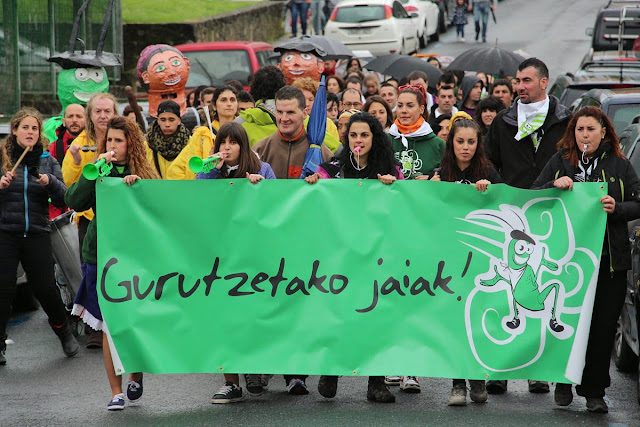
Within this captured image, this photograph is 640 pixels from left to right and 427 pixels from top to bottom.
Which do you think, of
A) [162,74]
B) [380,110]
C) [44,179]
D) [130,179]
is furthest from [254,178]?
[162,74]

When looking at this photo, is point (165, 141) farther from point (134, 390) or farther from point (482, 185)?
point (482, 185)

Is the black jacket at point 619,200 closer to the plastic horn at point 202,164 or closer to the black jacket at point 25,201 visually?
the plastic horn at point 202,164

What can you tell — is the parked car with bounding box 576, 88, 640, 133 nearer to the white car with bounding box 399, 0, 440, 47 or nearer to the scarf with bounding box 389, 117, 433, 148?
the scarf with bounding box 389, 117, 433, 148

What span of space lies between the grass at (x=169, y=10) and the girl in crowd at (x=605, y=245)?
20.9 metres

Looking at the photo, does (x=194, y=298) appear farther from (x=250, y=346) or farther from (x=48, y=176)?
(x=48, y=176)

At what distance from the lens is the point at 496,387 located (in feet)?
24.3

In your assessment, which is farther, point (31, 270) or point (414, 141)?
point (414, 141)

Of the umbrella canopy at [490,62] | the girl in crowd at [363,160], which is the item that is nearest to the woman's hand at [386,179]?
the girl in crowd at [363,160]

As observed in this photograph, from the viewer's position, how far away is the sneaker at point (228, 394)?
715cm

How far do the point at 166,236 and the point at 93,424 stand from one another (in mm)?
1238

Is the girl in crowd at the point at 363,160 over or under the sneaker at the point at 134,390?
over

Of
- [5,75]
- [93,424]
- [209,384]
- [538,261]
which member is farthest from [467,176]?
[5,75]

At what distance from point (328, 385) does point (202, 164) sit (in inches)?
63.3

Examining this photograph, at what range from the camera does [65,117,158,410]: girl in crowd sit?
278 inches
